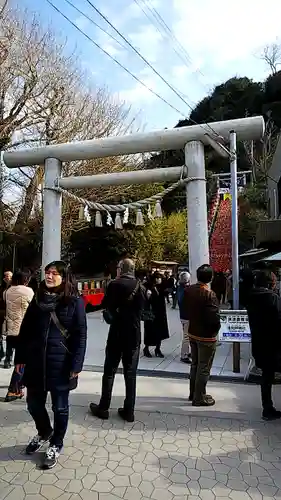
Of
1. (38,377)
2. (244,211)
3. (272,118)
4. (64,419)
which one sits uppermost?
(272,118)

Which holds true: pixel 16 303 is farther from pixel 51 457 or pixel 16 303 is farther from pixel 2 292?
pixel 51 457

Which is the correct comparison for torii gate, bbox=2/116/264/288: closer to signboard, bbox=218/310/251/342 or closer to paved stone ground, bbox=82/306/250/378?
signboard, bbox=218/310/251/342

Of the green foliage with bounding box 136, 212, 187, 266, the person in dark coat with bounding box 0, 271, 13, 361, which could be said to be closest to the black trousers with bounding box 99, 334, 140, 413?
the person in dark coat with bounding box 0, 271, 13, 361

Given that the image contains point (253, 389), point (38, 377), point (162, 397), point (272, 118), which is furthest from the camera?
point (272, 118)

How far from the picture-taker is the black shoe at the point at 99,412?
4.22m

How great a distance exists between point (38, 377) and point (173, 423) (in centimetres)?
161

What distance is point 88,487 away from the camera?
293cm

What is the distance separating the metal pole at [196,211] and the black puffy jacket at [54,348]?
4.17 meters

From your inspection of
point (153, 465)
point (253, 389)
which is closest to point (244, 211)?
point (253, 389)

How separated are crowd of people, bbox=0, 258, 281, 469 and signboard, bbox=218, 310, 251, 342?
115cm

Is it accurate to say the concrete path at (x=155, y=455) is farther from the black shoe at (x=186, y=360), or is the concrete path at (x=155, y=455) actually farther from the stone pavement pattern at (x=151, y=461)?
the black shoe at (x=186, y=360)

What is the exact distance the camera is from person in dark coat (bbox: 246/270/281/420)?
423cm

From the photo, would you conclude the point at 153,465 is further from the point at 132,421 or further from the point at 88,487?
the point at 132,421

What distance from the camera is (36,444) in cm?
342
